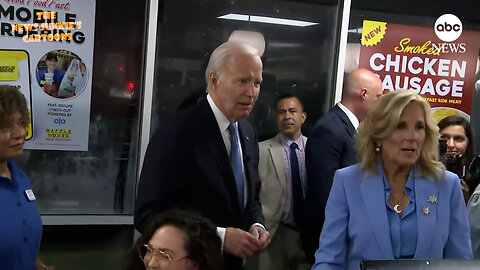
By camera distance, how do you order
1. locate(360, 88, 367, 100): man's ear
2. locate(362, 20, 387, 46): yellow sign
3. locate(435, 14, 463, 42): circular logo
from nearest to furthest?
locate(360, 88, 367, 100): man's ear < locate(362, 20, 387, 46): yellow sign < locate(435, 14, 463, 42): circular logo

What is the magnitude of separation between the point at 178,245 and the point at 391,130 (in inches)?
34.8

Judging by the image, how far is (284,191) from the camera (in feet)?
14.5

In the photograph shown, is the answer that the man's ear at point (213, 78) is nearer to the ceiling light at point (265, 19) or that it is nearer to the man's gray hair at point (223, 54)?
the man's gray hair at point (223, 54)

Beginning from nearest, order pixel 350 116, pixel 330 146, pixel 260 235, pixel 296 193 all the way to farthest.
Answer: pixel 260 235 < pixel 330 146 < pixel 350 116 < pixel 296 193

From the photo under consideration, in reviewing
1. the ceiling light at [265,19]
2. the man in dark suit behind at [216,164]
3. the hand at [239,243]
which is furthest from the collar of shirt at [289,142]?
the hand at [239,243]

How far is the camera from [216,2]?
15.4ft

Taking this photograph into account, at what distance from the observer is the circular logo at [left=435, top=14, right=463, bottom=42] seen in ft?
17.2

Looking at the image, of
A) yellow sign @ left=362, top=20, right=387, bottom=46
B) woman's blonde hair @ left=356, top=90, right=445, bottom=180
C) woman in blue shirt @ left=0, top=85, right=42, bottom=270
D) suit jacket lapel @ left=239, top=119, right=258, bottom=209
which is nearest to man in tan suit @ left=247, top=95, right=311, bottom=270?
yellow sign @ left=362, top=20, right=387, bottom=46

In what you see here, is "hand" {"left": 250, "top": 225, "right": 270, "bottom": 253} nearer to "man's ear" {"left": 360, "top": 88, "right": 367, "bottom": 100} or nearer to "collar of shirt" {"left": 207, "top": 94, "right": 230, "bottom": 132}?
"collar of shirt" {"left": 207, "top": 94, "right": 230, "bottom": 132}

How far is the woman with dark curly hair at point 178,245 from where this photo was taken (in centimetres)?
188

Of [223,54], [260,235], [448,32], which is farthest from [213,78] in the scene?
[448,32]

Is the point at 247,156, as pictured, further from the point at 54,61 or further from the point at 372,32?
the point at 372,32

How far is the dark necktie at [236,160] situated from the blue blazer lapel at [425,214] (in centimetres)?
73

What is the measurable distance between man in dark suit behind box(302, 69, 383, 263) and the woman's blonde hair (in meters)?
1.17
